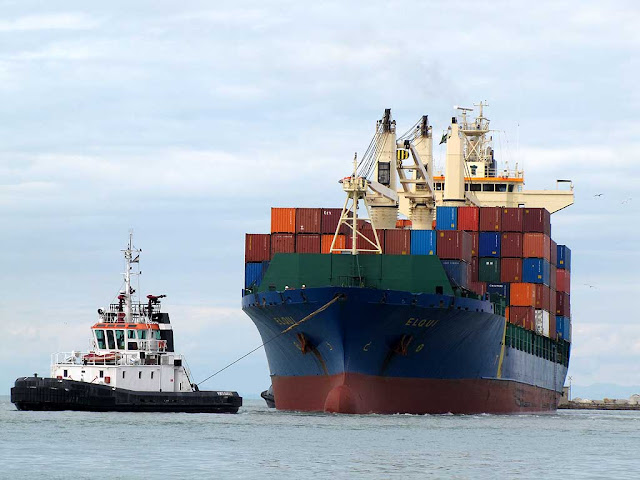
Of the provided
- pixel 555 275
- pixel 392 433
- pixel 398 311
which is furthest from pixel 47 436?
pixel 555 275

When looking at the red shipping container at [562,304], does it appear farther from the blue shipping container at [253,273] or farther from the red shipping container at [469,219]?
the blue shipping container at [253,273]

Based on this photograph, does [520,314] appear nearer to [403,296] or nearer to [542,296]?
[542,296]

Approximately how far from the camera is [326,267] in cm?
6072

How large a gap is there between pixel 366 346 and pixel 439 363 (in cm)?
515

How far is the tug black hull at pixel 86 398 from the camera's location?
5828 cm

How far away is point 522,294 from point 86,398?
2674 cm

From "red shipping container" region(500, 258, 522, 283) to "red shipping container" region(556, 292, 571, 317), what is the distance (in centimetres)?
1189

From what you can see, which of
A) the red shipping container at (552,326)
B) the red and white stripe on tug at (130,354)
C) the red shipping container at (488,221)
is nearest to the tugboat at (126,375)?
the red and white stripe on tug at (130,354)

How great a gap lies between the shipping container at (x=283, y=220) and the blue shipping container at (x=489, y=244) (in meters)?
11.3

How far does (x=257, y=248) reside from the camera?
67312 mm

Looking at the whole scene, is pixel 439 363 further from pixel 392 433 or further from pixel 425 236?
pixel 392 433

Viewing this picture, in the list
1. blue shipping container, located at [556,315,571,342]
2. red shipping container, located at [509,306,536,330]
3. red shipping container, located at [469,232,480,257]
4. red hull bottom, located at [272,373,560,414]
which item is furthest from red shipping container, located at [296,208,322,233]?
blue shipping container, located at [556,315,571,342]

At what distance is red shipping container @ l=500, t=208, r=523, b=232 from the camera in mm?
72188

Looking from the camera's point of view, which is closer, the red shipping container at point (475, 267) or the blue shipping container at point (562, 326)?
the red shipping container at point (475, 267)
